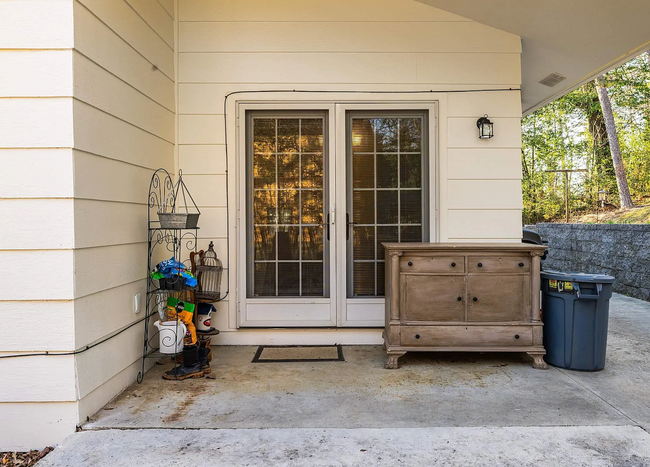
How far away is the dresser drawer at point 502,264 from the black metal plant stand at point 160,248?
2108mm

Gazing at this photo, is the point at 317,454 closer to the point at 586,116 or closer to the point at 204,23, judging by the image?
the point at 204,23

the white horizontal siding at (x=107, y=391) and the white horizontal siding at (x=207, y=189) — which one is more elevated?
the white horizontal siding at (x=207, y=189)

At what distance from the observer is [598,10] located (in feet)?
10.8

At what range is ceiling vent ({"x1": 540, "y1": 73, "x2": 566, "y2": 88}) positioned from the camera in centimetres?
439

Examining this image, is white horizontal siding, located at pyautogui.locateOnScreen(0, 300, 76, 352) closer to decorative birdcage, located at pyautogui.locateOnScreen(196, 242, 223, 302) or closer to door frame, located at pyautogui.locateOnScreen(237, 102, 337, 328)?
decorative birdcage, located at pyautogui.locateOnScreen(196, 242, 223, 302)

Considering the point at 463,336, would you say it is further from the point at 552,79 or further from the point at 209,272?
the point at 552,79

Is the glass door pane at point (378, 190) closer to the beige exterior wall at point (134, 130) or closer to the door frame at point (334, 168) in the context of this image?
the door frame at point (334, 168)

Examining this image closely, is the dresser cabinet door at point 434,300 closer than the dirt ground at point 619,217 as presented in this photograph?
Yes

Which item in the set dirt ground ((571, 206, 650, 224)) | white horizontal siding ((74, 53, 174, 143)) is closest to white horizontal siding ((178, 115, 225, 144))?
white horizontal siding ((74, 53, 174, 143))

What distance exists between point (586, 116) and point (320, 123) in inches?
513

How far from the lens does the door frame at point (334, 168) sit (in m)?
3.85

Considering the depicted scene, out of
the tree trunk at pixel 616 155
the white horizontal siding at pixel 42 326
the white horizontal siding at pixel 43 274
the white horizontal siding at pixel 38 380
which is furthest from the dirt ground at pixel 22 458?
the tree trunk at pixel 616 155

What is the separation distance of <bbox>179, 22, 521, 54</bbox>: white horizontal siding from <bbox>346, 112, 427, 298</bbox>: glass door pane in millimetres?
608

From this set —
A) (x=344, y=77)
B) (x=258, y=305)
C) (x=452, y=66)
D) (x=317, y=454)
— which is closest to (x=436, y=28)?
(x=452, y=66)
